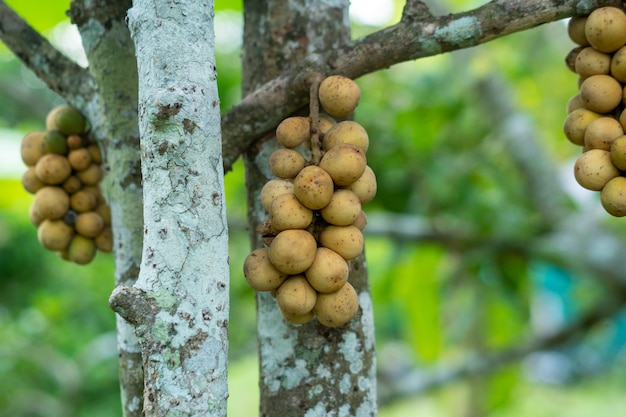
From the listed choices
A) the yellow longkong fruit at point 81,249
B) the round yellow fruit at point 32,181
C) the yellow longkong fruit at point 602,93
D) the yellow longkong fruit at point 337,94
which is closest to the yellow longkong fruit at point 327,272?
the yellow longkong fruit at point 337,94

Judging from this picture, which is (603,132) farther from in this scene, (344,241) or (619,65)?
(344,241)

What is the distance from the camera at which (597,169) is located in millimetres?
1327

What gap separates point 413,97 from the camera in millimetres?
3889

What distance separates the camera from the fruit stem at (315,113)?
4.35 feet

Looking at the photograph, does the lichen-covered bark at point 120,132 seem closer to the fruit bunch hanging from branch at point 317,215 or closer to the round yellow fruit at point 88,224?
the round yellow fruit at point 88,224

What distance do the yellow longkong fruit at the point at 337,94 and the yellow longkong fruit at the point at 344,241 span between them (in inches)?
9.5

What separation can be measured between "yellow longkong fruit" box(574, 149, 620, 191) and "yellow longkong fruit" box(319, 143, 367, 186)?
43cm

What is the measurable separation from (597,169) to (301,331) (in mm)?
668

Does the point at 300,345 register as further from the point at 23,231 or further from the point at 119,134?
the point at 23,231

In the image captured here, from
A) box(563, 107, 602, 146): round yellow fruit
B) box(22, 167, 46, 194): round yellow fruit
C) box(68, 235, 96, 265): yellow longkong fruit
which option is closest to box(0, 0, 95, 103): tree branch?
box(22, 167, 46, 194): round yellow fruit

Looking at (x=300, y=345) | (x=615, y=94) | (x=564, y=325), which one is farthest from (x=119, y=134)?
(x=564, y=325)

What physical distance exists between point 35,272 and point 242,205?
350cm

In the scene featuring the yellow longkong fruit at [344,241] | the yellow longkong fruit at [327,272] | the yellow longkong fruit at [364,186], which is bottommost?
the yellow longkong fruit at [327,272]

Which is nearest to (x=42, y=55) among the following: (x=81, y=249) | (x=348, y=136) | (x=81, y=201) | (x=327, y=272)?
(x=81, y=201)
